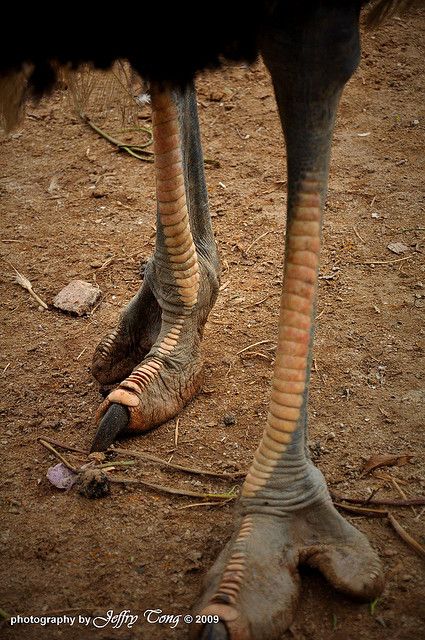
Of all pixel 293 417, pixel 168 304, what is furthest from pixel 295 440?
pixel 168 304

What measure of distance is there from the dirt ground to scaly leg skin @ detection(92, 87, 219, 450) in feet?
0.45

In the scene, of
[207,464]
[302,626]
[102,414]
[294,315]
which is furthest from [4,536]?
[294,315]

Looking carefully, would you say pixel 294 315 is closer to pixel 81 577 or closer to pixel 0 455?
pixel 81 577

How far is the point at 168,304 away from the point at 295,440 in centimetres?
88

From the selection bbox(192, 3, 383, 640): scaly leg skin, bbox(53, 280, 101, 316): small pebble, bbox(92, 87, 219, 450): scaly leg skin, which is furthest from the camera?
bbox(53, 280, 101, 316): small pebble

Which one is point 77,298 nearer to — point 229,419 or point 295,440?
point 229,419

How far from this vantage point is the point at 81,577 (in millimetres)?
2365

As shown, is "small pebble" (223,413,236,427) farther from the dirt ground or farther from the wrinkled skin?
the wrinkled skin

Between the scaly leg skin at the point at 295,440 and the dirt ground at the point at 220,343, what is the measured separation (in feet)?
0.36

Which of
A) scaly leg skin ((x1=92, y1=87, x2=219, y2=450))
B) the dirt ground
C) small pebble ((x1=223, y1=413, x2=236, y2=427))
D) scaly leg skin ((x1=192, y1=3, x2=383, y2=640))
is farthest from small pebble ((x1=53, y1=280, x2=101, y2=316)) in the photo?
scaly leg skin ((x1=192, y1=3, x2=383, y2=640))

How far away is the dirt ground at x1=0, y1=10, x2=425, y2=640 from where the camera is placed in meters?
2.34

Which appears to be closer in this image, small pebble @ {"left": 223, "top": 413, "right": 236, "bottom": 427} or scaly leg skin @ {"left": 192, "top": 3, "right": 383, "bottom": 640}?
scaly leg skin @ {"left": 192, "top": 3, "right": 383, "bottom": 640}

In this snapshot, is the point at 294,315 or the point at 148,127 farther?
the point at 148,127

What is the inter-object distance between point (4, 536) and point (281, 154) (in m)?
2.78
